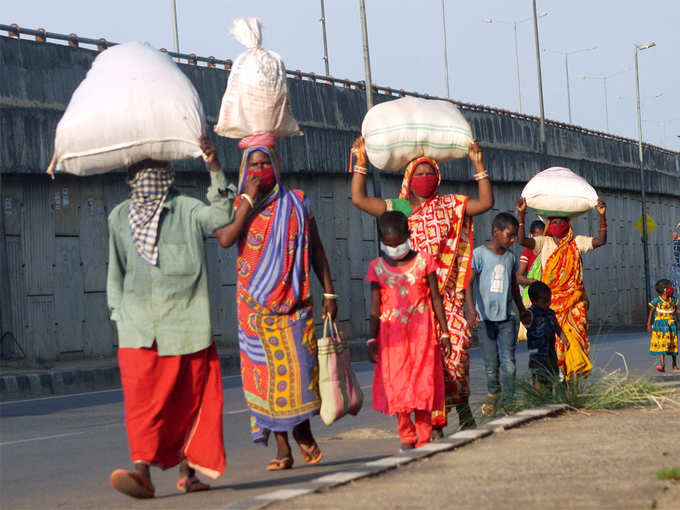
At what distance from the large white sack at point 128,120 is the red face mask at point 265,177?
0.71m

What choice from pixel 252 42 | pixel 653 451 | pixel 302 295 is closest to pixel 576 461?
pixel 653 451

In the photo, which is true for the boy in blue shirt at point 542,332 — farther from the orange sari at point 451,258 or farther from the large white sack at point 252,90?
the large white sack at point 252,90

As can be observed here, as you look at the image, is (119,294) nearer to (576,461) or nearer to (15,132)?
(576,461)

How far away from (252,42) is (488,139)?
27858 millimetres

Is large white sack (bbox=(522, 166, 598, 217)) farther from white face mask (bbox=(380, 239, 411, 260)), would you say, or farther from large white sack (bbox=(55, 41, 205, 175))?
large white sack (bbox=(55, 41, 205, 175))

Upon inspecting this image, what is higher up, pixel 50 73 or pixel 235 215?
pixel 50 73

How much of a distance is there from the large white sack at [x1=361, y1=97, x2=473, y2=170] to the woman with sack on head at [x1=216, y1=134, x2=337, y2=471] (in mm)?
1420

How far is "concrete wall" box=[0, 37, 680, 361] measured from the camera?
806 inches

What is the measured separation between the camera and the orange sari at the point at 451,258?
29.2ft

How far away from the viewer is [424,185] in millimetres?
9078

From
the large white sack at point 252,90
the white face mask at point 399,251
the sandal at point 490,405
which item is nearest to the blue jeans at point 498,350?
the sandal at point 490,405

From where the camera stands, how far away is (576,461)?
254 inches

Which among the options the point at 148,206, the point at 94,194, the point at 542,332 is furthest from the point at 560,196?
the point at 94,194

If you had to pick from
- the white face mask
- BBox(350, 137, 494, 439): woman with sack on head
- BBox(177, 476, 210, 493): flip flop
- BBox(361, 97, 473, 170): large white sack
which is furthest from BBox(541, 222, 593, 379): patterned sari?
BBox(177, 476, 210, 493): flip flop
